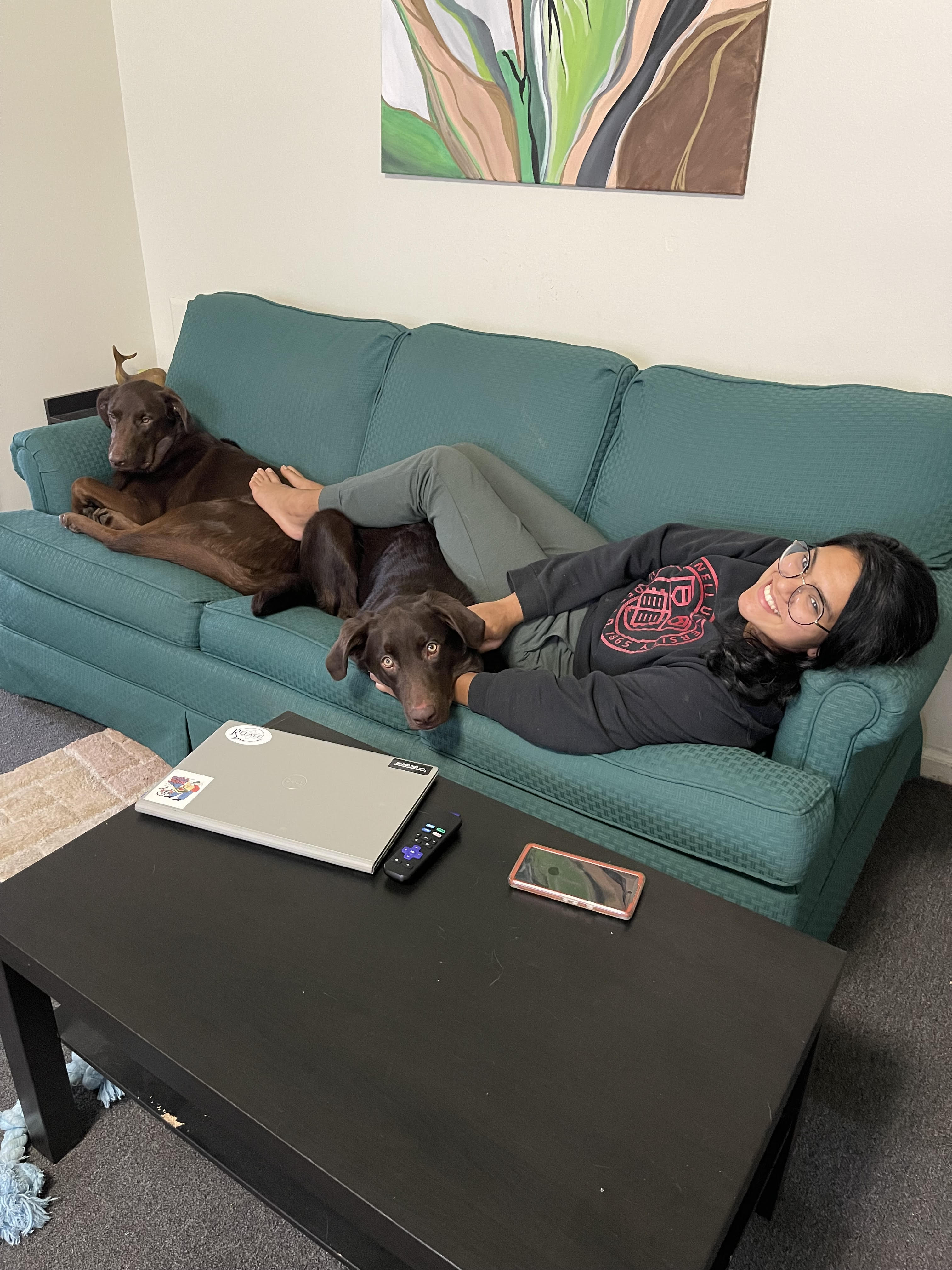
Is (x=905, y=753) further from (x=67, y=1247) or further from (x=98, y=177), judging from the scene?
(x=98, y=177)

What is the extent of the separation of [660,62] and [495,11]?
48cm

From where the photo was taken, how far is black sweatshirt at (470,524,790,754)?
61.2 inches

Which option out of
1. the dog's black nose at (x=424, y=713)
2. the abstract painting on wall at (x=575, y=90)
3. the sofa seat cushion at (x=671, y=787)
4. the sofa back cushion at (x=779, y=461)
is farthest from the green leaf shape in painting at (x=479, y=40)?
the dog's black nose at (x=424, y=713)

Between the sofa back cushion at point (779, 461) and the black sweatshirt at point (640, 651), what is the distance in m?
0.13

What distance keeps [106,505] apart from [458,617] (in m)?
1.28

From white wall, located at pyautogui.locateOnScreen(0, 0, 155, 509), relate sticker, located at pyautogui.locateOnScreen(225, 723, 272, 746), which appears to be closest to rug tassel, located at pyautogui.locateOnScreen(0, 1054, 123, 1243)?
relate sticker, located at pyautogui.locateOnScreen(225, 723, 272, 746)

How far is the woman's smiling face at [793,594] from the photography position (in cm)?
143

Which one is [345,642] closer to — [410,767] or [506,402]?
[410,767]

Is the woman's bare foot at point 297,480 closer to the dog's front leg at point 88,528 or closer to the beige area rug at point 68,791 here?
the dog's front leg at point 88,528

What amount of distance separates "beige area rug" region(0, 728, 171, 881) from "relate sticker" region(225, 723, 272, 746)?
570 mm

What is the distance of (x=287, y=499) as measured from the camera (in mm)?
2326

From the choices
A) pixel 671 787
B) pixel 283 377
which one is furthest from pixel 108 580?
pixel 671 787

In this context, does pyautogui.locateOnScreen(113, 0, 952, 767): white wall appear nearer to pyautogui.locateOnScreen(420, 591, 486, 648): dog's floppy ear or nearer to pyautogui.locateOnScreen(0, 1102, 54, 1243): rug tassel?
pyautogui.locateOnScreen(420, 591, 486, 648): dog's floppy ear

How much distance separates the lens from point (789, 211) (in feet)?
6.94
